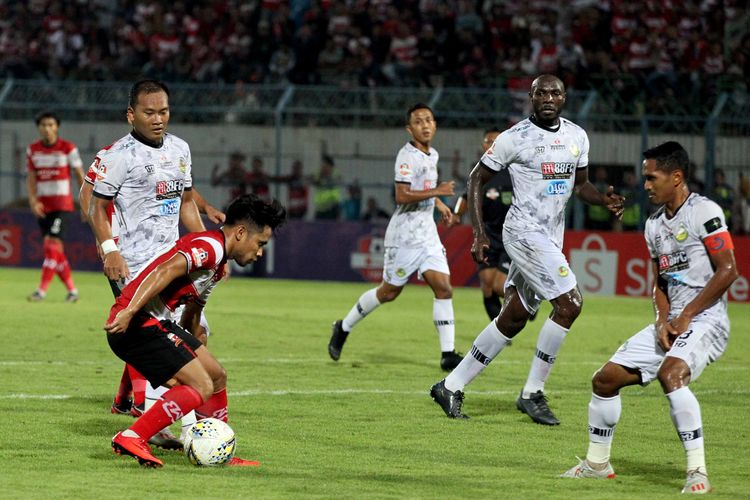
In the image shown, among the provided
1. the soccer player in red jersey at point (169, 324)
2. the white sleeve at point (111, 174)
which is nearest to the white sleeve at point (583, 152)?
the soccer player in red jersey at point (169, 324)

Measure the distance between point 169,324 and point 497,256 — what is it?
7.44 m

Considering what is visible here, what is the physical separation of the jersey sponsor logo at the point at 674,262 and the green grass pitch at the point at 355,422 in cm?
114

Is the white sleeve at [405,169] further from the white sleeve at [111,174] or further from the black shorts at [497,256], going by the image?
the white sleeve at [111,174]

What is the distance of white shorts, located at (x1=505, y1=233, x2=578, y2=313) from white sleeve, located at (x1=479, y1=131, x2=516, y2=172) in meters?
0.54

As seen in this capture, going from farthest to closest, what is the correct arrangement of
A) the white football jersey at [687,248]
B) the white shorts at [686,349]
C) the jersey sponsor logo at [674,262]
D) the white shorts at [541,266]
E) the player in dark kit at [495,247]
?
1. the player in dark kit at [495,247]
2. the white shorts at [541,266]
3. the jersey sponsor logo at [674,262]
4. the white football jersey at [687,248]
5. the white shorts at [686,349]

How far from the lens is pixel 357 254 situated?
2286cm

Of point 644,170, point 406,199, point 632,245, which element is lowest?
point 632,245

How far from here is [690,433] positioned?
257 inches

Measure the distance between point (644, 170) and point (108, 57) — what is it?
950 inches

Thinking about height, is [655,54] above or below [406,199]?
above

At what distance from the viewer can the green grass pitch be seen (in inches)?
263

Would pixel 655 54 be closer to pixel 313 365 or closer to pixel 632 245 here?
pixel 632 245

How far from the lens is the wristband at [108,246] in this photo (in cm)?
835

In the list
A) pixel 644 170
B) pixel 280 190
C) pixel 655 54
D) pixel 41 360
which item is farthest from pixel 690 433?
pixel 655 54
